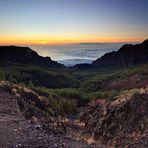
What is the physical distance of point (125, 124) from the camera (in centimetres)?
2391

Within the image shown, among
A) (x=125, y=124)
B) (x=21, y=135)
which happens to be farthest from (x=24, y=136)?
(x=125, y=124)

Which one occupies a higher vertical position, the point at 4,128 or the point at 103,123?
the point at 4,128

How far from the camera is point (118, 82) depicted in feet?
433

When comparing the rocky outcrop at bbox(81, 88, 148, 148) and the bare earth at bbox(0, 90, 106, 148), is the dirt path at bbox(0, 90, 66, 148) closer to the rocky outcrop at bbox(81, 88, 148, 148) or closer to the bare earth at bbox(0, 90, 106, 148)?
the bare earth at bbox(0, 90, 106, 148)

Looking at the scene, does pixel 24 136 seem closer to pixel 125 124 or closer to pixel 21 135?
pixel 21 135

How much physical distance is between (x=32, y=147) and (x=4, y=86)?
50.3 ft

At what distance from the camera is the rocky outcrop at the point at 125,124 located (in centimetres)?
2124

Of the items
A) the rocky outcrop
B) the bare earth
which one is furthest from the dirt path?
the rocky outcrop

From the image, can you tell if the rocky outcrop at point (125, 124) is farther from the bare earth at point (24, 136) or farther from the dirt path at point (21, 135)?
the dirt path at point (21, 135)

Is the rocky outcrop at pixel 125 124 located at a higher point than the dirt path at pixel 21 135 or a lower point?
lower

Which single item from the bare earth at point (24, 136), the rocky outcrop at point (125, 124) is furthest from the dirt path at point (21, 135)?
the rocky outcrop at point (125, 124)

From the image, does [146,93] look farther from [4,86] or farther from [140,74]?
[140,74]

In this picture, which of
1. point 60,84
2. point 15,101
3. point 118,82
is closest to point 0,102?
point 15,101

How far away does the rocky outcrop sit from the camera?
69.7ft
